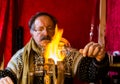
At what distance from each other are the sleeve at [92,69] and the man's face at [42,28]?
287 millimetres

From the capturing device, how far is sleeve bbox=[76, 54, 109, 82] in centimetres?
123

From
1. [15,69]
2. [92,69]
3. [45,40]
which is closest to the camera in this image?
[92,69]

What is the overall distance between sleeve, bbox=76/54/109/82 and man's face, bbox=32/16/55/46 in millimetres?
287

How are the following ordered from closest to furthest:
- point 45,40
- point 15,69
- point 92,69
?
point 92,69, point 45,40, point 15,69

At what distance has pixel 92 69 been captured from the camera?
1402 mm

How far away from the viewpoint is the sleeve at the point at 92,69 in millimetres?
1230

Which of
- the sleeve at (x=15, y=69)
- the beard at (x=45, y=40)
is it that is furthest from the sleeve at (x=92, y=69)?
the sleeve at (x=15, y=69)

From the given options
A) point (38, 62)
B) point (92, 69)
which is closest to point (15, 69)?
point (38, 62)

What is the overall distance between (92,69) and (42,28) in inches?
21.0

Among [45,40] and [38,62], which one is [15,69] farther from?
[45,40]

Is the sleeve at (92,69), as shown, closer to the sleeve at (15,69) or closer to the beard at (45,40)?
the beard at (45,40)

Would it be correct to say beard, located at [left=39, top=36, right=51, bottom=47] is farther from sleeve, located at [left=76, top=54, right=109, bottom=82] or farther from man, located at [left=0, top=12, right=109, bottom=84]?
sleeve, located at [left=76, top=54, right=109, bottom=82]

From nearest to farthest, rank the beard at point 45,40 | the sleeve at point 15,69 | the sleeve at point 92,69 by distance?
1. the sleeve at point 92,69
2. the beard at point 45,40
3. the sleeve at point 15,69

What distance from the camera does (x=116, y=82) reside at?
176 centimetres
